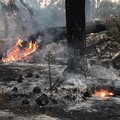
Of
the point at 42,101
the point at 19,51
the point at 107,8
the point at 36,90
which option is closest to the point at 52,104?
the point at 42,101

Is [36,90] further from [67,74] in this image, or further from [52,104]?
[67,74]

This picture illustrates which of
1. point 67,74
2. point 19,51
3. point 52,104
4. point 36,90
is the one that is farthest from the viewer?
point 19,51

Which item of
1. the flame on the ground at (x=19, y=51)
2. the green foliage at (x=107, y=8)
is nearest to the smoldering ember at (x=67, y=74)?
the flame on the ground at (x=19, y=51)

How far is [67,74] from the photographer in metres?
9.12

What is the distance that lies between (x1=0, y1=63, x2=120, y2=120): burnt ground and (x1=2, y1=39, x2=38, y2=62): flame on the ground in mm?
3863

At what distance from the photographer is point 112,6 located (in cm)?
2630

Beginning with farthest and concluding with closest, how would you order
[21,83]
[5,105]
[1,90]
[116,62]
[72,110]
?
[116,62], [21,83], [1,90], [5,105], [72,110]

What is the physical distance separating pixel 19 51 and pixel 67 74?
5070 millimetres

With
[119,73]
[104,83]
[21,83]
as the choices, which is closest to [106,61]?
[119,73]

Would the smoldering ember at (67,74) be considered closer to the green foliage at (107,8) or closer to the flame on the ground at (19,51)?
the flame on the ground at (19,51)

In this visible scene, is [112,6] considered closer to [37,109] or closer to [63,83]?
[63,83]

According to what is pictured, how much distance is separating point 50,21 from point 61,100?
50.1 ft

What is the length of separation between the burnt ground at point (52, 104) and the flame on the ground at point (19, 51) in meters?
3.86

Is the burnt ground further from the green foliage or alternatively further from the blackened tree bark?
the green foliage
